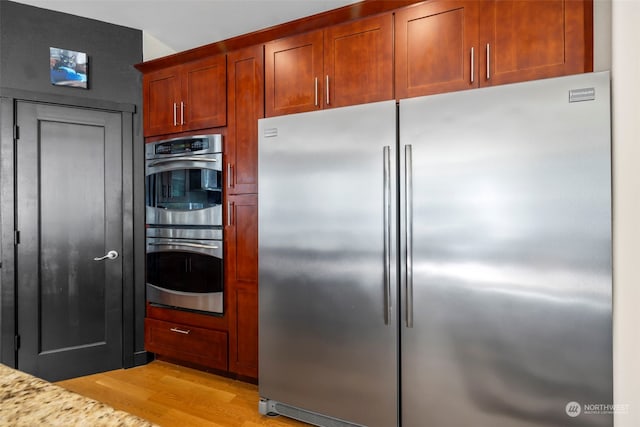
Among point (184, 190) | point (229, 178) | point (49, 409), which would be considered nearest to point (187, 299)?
point (184, 190)

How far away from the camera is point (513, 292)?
1.61 m

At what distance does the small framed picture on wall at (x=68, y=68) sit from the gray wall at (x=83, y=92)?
0.11 ft

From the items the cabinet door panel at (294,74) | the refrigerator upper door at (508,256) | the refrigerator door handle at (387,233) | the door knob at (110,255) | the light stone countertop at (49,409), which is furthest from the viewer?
the door knob at (110,255)

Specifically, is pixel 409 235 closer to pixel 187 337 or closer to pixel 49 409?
pixel 49 409

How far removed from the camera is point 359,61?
2281 mm

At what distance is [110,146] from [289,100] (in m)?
1.59

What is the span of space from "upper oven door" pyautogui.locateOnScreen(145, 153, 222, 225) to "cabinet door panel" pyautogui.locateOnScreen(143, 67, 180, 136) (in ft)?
0.89

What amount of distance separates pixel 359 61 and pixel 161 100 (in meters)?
1.75

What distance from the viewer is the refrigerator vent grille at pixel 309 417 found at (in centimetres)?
203

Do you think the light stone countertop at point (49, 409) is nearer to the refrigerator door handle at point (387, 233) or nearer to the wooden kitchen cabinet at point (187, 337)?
the refrigerator door handle at point (387, 233)

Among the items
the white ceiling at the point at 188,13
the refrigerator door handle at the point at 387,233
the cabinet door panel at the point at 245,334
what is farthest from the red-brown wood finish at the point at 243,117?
the refrigerator door handle at the point at 387,233

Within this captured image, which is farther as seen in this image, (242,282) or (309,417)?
(242,282)

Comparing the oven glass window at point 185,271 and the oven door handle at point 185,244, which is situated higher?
the oven door handle at point 185,244

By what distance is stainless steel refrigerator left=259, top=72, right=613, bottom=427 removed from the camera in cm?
150
